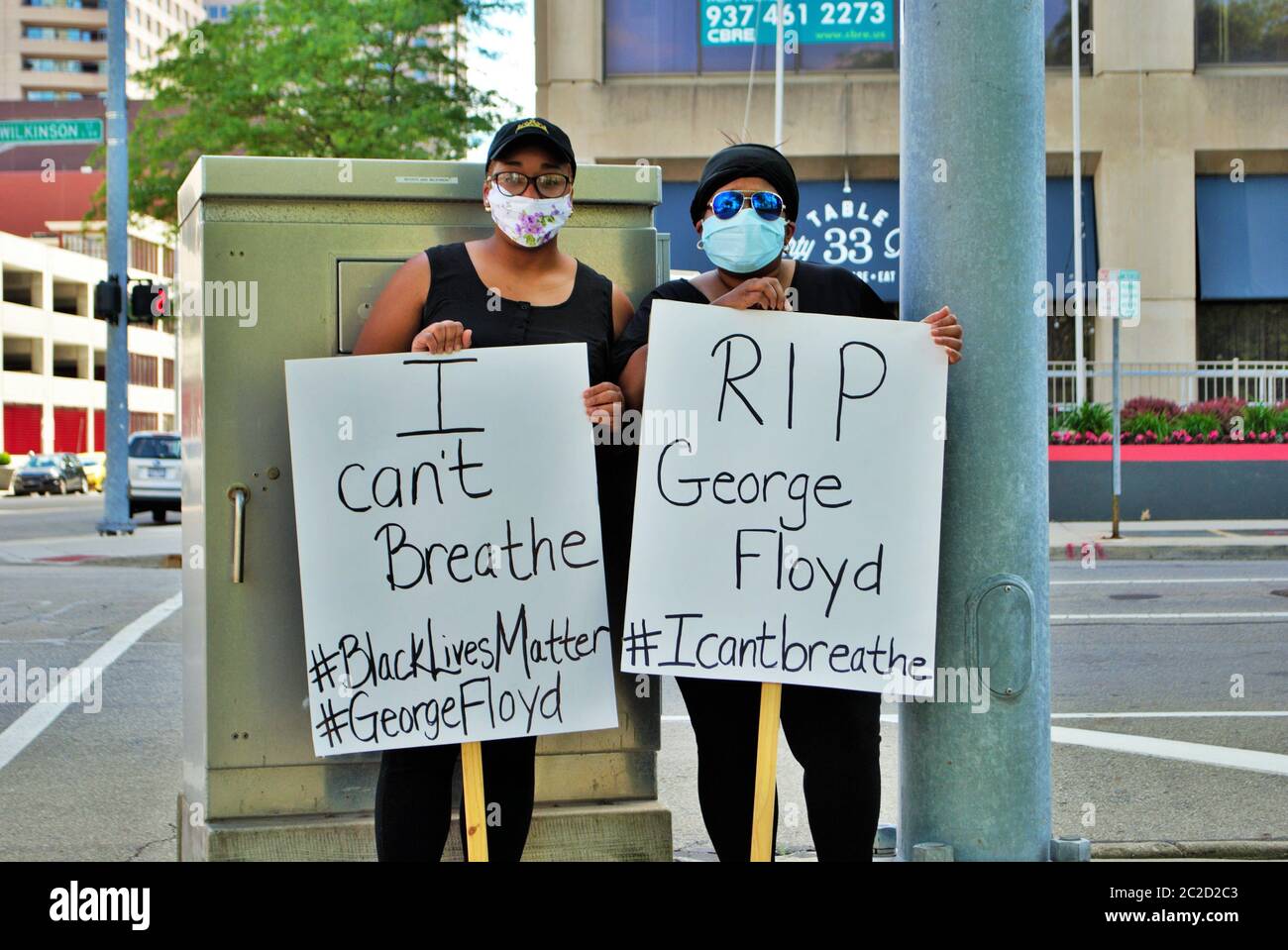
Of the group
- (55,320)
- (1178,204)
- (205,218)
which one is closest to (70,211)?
(55,320)

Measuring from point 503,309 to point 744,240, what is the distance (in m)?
0.62

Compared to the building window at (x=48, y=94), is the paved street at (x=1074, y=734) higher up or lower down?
lower down

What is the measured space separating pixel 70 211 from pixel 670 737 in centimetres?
8037

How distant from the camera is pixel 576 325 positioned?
3.70 metres

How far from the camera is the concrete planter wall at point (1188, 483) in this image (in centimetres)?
1914

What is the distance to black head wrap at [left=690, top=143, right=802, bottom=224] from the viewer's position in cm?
360

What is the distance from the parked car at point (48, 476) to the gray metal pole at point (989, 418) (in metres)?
45.5

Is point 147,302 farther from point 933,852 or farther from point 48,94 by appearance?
point 48,94

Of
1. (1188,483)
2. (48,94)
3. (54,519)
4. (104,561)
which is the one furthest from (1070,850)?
(48,94)

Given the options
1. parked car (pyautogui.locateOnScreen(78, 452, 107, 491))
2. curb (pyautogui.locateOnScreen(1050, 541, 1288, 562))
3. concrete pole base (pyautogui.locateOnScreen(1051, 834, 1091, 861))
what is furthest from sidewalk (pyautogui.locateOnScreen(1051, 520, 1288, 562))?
parked car (pyautogui.locateOnScreen(78, 452, 107, 491))

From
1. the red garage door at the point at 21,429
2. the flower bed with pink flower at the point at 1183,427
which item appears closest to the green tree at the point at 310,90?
the flower bed with pink flower at the point at 1183,427

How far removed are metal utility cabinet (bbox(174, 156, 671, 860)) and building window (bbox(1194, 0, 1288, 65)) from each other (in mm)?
24397

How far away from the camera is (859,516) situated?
3.61 meters

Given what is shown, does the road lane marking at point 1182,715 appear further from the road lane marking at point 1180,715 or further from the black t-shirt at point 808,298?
the black t-shirt at point 808,298
